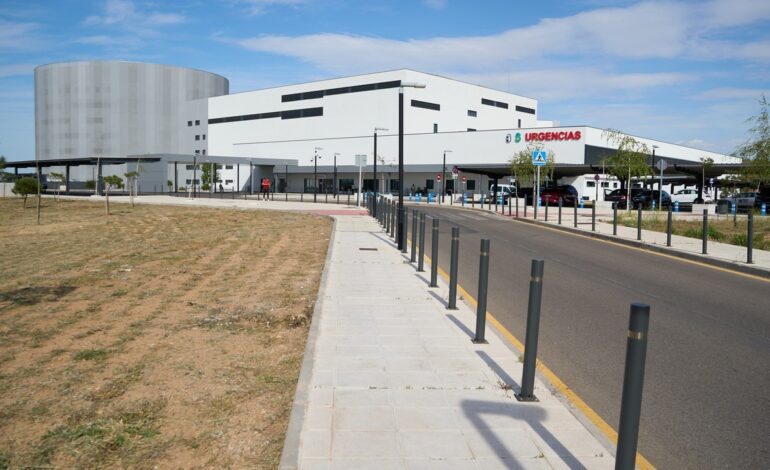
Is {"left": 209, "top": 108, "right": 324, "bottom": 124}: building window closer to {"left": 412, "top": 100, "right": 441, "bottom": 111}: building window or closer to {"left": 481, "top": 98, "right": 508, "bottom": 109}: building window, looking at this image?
{"left": 412, "top": 100, "right": 441, "bottom": 111}: building window

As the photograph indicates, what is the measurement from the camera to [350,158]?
249 ft

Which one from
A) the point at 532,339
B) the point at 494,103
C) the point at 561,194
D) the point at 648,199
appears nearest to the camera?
the point at 532,339

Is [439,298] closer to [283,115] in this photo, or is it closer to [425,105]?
[425,105]

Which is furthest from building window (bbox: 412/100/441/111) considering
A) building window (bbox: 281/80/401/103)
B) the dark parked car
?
the dark parked car

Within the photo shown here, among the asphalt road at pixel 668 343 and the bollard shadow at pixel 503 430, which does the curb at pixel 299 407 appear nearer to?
the bollard shadow at pixel 503 430

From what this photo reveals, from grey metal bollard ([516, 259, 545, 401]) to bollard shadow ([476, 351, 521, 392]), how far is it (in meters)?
0.22

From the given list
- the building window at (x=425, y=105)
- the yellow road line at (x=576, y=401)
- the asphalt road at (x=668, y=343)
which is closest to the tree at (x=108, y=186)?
the asphalt road at (x=668, y=343)

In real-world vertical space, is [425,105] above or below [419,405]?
above

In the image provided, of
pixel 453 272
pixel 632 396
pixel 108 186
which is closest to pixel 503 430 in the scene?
pixel 632 396

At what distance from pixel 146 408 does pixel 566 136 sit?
57.4 m

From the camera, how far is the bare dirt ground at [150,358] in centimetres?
415

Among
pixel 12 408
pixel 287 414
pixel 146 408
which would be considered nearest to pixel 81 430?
pixel 146 408

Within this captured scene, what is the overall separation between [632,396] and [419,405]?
1874 millimetres

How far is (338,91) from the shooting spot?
78.9 m
